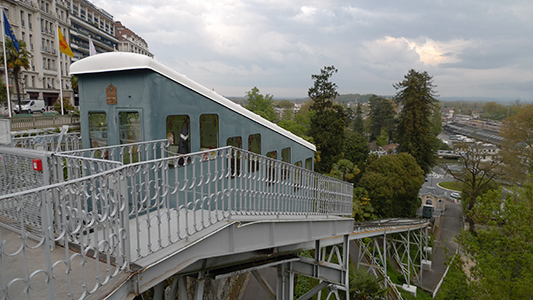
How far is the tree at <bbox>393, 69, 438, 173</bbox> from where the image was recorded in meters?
40.7

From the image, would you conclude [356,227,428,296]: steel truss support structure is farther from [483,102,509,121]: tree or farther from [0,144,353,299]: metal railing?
[483,102,509,121]: tree

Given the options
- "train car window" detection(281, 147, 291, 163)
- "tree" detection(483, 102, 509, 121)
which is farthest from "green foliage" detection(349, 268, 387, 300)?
"tree" detection(483, 102, 509, 121)

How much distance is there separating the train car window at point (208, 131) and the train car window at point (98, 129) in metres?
2.03

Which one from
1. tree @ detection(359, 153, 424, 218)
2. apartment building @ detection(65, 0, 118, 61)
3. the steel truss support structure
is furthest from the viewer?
apartment building @ detection(65, 0, 118, 61)

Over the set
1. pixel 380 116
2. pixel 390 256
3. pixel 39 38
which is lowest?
pixel 390 256

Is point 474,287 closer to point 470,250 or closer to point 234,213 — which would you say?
point 470,250

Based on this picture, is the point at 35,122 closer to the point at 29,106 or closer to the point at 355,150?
the point at 29,106

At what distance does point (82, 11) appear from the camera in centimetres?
6072

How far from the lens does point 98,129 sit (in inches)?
268

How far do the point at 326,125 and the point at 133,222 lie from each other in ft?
108

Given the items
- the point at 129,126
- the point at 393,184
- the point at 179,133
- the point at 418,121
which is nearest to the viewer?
the point at 129,126

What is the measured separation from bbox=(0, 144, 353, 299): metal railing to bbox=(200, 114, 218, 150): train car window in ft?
2.86

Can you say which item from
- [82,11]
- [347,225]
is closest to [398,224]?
[347,225]

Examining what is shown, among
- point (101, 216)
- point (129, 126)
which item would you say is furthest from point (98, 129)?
point (101, 216)
